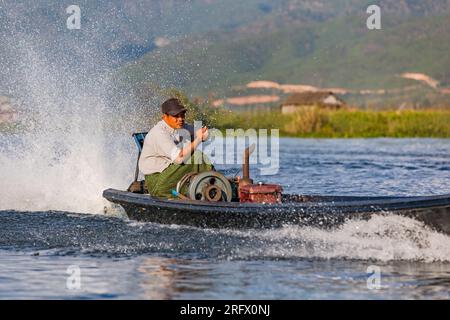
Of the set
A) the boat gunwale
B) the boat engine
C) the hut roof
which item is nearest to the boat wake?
the boat gunwale

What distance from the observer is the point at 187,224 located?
16219 mm

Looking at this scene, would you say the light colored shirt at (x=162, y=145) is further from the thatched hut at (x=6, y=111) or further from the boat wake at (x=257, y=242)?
the thatched hut at (x=6, y=111)

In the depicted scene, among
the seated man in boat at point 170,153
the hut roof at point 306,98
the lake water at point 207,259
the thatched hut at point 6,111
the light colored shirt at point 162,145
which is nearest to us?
the lake water at point 207,259

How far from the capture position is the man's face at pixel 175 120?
640 inches

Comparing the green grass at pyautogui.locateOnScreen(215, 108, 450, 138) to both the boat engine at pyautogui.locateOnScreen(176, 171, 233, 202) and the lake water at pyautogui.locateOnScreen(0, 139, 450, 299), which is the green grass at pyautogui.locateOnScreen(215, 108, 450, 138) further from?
the boat engine at pyautogui.locateOnScreen(176, 171, 233, 202)

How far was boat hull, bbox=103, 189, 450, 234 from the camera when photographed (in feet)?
46.6

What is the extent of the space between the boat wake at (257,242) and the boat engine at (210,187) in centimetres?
46

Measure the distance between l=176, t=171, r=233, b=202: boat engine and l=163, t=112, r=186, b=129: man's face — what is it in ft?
2.44

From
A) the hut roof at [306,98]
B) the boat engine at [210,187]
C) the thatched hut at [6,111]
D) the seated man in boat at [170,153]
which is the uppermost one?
the hut roof at [306,98]

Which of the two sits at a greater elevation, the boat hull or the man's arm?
the man's arm

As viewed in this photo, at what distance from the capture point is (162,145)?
16469 millimetres

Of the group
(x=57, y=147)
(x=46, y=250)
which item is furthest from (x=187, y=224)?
(x=57, y=147)

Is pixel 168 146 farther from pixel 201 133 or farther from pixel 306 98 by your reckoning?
pixel 306 98

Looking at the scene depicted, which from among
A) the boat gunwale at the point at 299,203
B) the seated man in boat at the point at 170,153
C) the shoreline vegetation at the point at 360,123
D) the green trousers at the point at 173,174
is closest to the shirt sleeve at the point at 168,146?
the seated man in boat at the point at 170,153
